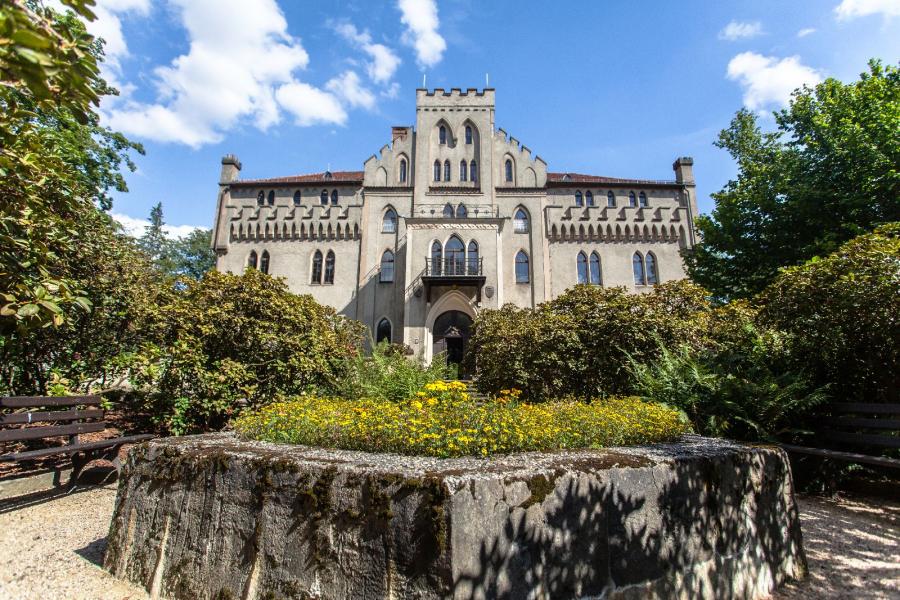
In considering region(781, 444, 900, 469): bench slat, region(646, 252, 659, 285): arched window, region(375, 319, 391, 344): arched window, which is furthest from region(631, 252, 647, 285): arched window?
region(781, 444, 900, 469): bench slat

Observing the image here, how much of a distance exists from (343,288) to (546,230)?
556 inches

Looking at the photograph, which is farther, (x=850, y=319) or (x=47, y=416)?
(x=850, y=319)

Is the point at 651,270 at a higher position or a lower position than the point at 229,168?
lower

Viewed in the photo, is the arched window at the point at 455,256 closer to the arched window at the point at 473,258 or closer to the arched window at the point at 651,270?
the arched window at the point at 473,258

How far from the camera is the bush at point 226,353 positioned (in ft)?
27.7

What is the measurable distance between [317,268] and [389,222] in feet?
18.9

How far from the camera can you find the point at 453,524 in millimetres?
2754

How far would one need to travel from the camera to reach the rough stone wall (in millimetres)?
2857

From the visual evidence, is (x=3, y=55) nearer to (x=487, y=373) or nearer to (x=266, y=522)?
(x=266, y=522)

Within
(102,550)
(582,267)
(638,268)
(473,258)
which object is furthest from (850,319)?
(638,268)

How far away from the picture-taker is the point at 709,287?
16.8 metres

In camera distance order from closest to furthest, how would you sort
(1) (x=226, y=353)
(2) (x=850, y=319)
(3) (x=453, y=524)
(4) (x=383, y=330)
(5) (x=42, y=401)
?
(3) (x=453, y=524) < (5) (x=42, y=401) < (2) (x=850, y=319) < (1) (x=226, y=353) < (4) (x=383, y=330)

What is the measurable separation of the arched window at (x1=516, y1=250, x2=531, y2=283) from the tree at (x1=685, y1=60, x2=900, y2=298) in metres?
10.1

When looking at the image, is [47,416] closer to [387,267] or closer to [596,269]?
[387,267]
